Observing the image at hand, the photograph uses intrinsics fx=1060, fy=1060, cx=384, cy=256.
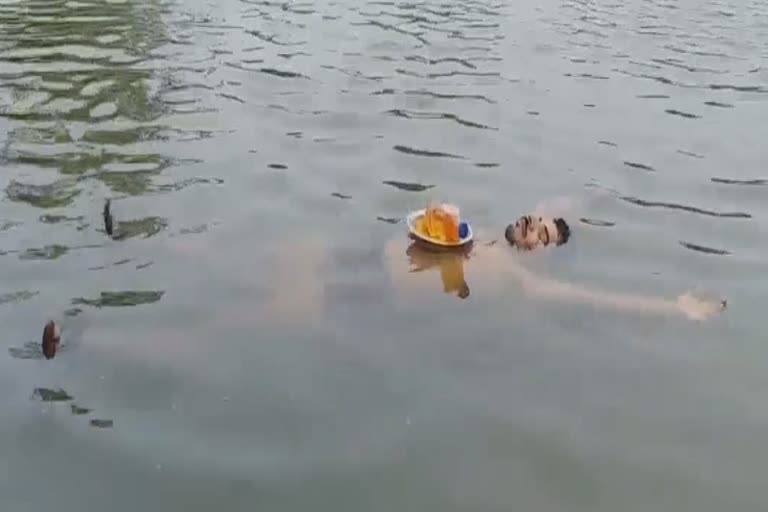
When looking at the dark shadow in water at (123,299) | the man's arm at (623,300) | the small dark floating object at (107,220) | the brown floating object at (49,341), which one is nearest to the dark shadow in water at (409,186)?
the man's arm at (623,300)

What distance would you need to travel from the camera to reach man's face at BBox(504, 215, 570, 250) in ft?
25.9

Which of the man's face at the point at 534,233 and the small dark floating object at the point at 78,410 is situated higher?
the man's face at the point at 534,233

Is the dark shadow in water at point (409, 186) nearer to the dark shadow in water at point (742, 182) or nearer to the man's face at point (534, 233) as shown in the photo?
the man's face at point (534, 233)

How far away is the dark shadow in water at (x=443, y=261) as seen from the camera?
7.55m

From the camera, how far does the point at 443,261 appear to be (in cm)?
768

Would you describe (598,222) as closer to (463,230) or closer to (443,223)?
(463,230)

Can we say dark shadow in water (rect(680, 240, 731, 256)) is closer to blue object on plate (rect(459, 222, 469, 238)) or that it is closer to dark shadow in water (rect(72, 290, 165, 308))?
blue object on plate (rect(459, 222, 469, 238))

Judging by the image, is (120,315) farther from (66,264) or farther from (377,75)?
(377,75)

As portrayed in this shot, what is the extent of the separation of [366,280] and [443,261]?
0.59 meters

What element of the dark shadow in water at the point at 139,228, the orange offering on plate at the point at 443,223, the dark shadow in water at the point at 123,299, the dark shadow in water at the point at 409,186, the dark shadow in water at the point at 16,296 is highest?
the orange offering on plate at the point at 443,223

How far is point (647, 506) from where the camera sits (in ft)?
17.4

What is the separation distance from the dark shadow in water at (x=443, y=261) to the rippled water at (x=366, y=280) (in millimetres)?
24

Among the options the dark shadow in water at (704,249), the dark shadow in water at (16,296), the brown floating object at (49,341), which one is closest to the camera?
the brown floating object at (49,341)

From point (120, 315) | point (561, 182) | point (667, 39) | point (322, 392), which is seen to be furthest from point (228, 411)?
point (667, 39)
